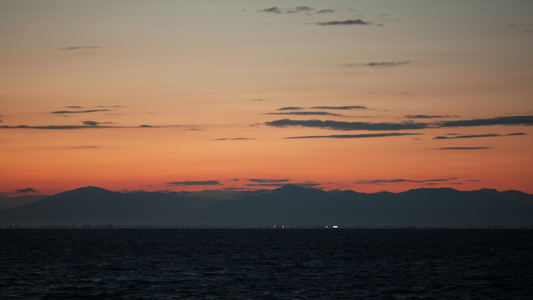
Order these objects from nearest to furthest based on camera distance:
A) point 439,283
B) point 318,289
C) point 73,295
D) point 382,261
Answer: point 73,295 < point 318,289 < point 439,283 < point 382,261

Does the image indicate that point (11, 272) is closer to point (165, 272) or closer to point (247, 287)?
point (165, 272)

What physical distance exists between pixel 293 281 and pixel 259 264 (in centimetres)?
2972

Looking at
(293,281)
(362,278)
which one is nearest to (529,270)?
(362,278)

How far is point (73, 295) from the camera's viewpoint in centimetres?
6669

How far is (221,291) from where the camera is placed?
70.4 m

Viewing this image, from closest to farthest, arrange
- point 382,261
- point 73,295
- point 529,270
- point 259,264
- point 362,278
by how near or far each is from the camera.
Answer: point 73,295 → point 362,278 → point 529,270 → point 259,264 → point 382,261

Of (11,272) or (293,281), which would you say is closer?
(293,281)

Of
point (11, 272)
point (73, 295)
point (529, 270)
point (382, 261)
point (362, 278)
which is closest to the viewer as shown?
point (73, 295)

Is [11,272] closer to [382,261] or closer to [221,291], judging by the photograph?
[221,291]

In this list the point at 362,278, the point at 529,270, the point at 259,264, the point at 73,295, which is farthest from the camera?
the point at 259,264

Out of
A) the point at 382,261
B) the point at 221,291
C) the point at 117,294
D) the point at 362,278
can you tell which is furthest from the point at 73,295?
the point at 382,261

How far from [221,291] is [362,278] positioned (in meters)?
21.9

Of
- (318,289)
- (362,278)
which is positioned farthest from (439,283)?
(318,289)

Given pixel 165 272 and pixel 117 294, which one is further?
pixel 165 272
